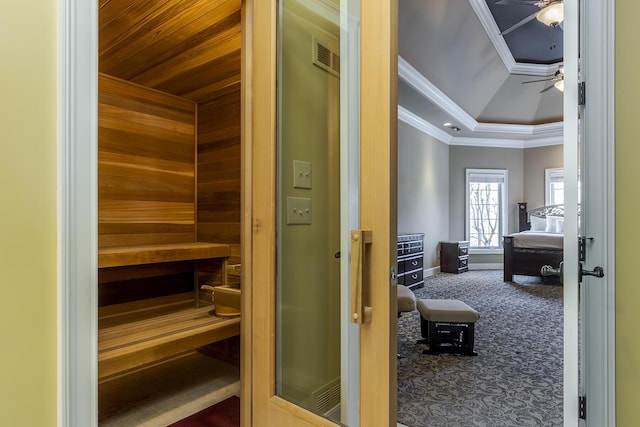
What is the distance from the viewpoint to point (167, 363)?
2.95 m

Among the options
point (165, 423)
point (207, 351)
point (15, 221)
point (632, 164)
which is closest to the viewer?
point (15, 221)

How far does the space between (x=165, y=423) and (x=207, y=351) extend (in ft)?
3.31

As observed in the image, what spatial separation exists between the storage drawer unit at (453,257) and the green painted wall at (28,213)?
709 centimetres

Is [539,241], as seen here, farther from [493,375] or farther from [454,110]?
[493,375]

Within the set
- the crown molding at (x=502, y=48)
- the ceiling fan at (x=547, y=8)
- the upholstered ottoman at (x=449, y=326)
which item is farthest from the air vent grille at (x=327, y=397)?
the crown molding at (x=502, y=48)

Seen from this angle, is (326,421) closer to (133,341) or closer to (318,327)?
(318,327)

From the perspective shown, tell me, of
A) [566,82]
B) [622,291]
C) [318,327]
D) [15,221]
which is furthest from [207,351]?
[566,82]

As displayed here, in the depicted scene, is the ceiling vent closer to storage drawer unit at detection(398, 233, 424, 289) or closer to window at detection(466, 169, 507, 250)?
storage drawer unit at detection(398, 233, 424, 289)

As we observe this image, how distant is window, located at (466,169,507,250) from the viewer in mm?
8297

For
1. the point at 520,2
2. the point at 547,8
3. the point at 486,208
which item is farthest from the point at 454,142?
the point at 520,2

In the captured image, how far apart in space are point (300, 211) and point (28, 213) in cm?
100

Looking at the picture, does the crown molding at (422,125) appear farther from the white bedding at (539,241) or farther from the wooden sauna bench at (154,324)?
the wooden sauna bench at (154,324)

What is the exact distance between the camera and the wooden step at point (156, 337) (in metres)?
1.92

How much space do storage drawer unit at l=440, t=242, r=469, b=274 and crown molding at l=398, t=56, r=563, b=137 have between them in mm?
2422
